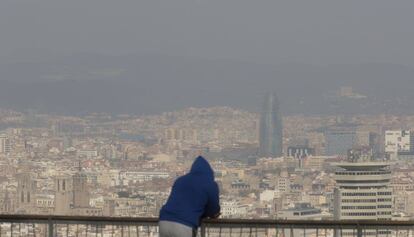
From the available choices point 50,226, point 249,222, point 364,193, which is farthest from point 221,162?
point 249,222

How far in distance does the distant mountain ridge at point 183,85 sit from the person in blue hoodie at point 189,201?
13456cm

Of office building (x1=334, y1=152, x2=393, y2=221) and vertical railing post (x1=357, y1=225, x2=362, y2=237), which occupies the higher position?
vertical railing post (x1=357, y1=225, x2=362, y2=237)

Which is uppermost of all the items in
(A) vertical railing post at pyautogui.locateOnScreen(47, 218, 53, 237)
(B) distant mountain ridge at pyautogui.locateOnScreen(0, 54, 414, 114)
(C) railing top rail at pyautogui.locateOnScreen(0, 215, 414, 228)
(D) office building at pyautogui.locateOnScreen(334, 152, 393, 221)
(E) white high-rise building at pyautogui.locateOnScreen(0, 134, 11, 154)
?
(B) distant mountain ridge at pyautogui.locateOnScreen(0, 54, 414, 114)

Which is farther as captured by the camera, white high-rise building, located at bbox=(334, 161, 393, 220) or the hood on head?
white high-rise building, located at bbox=(334, 161, 393, 220)

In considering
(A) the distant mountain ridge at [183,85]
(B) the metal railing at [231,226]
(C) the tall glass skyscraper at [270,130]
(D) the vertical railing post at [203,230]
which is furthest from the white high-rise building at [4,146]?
(D) the vertical railing post at [203,230]

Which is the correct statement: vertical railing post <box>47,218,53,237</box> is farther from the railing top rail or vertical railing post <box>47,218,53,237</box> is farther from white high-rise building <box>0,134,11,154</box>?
white high-rise building <box>0,134,11,154</box>

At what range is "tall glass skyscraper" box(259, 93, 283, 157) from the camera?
424 ft

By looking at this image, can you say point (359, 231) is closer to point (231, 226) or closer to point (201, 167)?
point (231, 226)

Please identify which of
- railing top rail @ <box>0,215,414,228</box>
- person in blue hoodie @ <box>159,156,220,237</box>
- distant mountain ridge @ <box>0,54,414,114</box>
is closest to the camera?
person in blue hoodie @ <box>159,156,220,237</box>

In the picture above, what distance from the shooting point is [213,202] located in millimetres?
6641

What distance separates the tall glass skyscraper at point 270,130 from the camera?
5084 inches

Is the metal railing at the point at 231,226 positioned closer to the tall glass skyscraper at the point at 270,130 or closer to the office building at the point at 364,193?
the office building at the point at 364,193

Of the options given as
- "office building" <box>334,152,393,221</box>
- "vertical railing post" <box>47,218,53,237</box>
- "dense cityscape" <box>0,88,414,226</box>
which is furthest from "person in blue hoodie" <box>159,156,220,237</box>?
"office building" <box>334,152,393,221</box>

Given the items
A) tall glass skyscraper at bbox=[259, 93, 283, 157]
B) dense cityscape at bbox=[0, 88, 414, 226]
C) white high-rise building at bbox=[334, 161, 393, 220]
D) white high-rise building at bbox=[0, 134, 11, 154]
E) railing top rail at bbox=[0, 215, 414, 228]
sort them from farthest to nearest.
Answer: tall glass skyscraper at bbox=[259, 93, 283, 157] < white high-rise building at bbox=[0, 134, 11, 154] < dense cityscape at bbox=[0, 88, 414, 226] < white high-rise building at bbox=[334, 161, 393, 220] < railing top rail at bbox=[0, 215, 414, 228]
